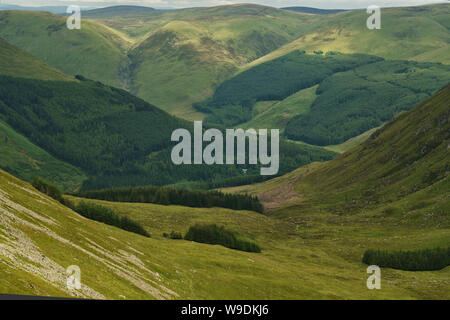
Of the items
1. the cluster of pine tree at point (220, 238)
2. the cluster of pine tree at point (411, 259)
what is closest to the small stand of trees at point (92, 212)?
the cluster of pine tree at point (220, 238)

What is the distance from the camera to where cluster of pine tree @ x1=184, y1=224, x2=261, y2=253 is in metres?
167

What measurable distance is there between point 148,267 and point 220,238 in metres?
69.1

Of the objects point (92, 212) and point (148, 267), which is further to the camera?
point (92, 212)

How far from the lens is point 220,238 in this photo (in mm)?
168875

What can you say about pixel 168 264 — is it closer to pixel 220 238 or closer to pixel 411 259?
pixel 220 238

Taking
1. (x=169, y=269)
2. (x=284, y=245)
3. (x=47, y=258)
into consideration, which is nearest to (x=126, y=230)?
(x=169, y=269)

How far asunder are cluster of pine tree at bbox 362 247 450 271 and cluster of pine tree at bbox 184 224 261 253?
36783mm

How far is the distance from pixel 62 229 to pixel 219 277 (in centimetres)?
3547
